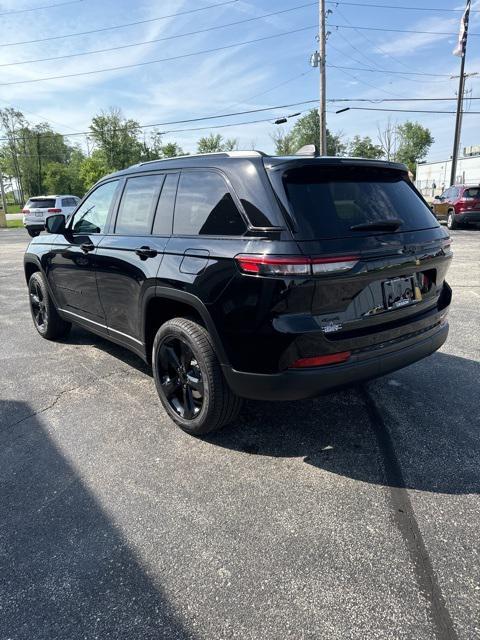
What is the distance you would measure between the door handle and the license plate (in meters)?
1.58

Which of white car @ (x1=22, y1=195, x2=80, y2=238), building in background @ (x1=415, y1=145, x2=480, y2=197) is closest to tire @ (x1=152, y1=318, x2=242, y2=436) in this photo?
white car @ (x1=22, y1=195, x2=80, y2=238)

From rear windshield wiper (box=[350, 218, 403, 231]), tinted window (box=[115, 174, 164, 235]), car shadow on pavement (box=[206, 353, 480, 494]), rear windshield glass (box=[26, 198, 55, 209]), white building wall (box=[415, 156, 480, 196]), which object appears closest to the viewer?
rear windshield wiper (box=[350, 218, 403, 231])

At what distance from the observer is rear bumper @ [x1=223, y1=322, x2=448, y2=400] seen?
8.32 feet

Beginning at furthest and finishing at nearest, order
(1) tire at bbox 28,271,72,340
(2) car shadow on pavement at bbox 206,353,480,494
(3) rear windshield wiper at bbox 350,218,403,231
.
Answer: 1. (1) tire at bbox 28,271,72,340
2. (2) car shadow on pavement at bbox 206,353,480,494
3. (3) rear windshield wiper at bbox 350,218,403,231

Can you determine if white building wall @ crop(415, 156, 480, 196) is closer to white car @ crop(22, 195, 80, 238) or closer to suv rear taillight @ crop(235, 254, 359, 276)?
white car @ crop(22, 195, 80, 238)

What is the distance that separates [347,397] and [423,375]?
2.86ft

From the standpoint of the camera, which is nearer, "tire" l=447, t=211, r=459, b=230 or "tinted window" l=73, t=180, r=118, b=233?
"tinted window" l=73, t=180, r=118, b=233

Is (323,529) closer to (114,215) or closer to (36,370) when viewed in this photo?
(114,215)

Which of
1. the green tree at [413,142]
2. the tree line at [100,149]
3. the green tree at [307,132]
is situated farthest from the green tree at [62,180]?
the green tree at [413,142]

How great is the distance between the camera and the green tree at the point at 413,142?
80.8 m

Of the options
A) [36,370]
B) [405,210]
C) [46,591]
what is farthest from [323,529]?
[36,370]

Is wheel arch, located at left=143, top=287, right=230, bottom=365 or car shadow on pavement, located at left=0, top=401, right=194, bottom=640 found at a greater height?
wheel arch, located at left=143, top=287, right=230, bottom=365

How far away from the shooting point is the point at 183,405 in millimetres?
3275

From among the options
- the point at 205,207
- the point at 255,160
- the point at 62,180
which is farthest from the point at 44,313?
the point at 62,180
